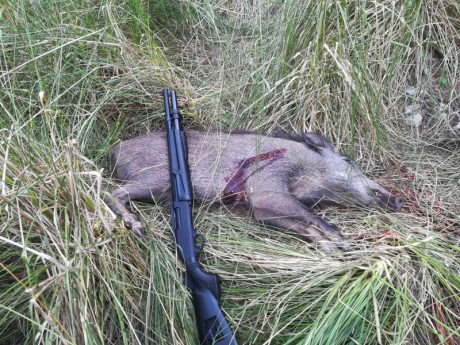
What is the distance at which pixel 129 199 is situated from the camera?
121 inches

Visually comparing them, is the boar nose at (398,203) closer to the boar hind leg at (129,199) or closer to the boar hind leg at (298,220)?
the boar hind leg at (298,220)

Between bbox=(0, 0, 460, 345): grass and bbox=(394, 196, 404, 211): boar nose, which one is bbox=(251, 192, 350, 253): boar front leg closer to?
bbox=(0, 0, 460, 345): grass

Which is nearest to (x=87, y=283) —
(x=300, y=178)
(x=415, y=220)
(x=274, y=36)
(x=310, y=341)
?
(x=310, y=341)

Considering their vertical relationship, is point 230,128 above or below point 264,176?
above

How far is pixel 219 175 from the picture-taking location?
11.0 feet

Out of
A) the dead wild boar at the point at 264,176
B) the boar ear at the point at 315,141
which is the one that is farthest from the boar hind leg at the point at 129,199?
the boar ear at the point at 315,141

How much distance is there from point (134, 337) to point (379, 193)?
199 cm

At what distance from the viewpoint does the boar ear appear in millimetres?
3582

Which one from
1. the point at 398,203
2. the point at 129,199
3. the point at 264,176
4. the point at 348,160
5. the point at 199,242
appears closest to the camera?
the point at 199,242

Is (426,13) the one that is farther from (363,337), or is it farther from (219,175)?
(363,337)

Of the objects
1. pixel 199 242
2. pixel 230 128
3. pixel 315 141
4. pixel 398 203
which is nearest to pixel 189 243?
pixel 199 242

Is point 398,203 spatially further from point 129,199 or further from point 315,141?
point 129,199

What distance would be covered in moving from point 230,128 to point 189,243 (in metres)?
1.17

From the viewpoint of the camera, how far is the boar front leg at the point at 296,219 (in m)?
2.95
